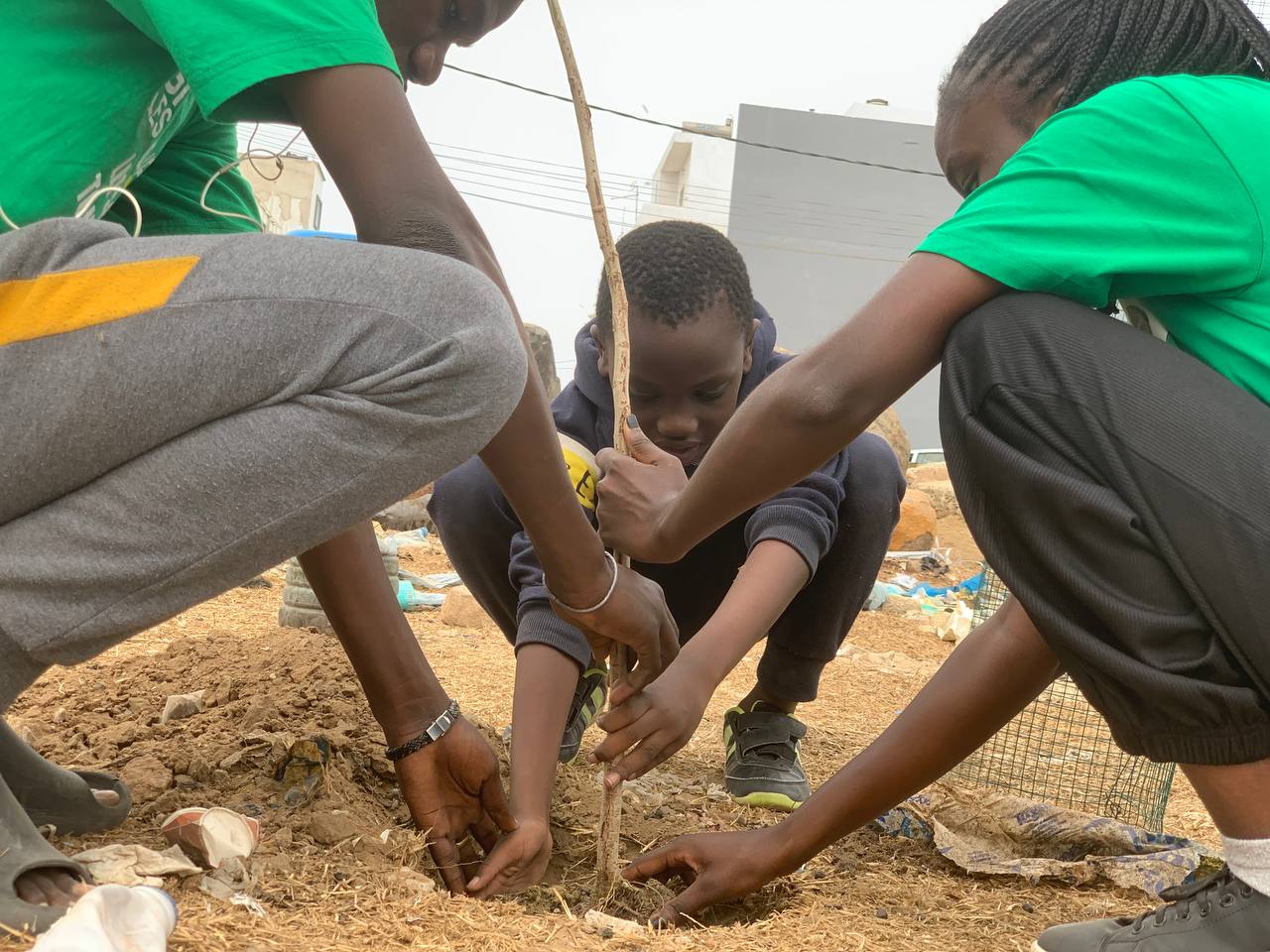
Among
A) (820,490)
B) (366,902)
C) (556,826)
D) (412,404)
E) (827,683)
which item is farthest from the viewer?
(827,683)

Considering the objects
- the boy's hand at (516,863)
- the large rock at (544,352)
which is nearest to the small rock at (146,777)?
the boy's hand at (516,863)

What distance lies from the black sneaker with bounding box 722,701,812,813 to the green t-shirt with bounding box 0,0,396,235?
178 centimetres

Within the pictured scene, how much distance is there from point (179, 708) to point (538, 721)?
825 mm

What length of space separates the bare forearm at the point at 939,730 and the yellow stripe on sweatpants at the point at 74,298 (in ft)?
4.15

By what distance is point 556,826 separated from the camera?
2.33 m

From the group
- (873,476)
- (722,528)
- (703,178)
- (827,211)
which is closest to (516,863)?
(722,528)

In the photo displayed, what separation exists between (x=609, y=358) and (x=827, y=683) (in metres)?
2.56

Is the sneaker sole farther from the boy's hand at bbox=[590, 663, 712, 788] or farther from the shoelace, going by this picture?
the shoelace

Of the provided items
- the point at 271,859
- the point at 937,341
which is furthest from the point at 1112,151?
the point at 271,859

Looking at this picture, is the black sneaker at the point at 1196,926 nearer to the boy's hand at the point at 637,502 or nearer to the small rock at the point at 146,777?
the boy's hand at the point at 637,502

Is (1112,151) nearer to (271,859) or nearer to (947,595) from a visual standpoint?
(271,859)

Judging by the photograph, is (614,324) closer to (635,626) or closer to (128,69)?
(635,626)

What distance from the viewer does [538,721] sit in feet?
7.04

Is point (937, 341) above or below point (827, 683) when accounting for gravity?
above
